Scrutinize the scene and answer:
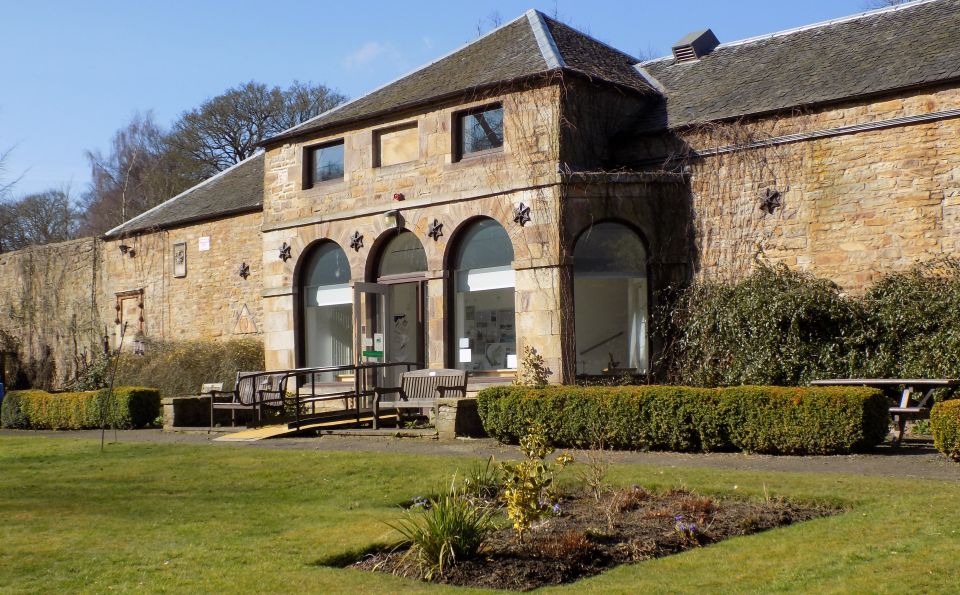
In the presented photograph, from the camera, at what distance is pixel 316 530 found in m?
7.93

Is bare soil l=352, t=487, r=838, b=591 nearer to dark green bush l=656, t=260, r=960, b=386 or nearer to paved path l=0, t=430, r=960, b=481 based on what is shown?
paved path l=0, t=430, r=960, b=481

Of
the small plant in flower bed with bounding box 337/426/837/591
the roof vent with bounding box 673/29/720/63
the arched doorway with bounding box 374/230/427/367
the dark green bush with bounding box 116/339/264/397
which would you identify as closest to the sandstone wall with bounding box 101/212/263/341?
the dark green bush with bounding box 116/339/264/397

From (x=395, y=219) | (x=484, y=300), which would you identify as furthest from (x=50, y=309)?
(x=484, y=300)

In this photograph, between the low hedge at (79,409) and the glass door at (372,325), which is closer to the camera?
the low hedge at (79,409)

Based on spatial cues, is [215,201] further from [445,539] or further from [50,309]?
[445,539]

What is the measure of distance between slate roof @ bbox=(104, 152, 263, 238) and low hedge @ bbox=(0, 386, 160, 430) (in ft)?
18.1

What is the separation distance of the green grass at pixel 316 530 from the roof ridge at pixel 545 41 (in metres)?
7.72

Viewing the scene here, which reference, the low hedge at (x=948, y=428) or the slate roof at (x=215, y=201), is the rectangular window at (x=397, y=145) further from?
the low hedge at (x=948, y=428)

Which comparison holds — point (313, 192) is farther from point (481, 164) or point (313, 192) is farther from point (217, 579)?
point (217, 579)

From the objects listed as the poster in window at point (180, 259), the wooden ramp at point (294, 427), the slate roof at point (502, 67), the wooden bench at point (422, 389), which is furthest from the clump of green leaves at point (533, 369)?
the poster in window at point (180, 259)

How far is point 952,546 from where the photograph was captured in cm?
644

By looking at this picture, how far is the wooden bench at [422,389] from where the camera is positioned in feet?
50.0

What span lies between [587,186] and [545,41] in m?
3.07

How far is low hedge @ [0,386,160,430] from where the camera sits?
712 inches
